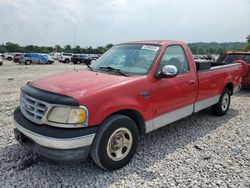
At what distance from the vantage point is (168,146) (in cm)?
409

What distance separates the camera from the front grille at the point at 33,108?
2887 millimetres

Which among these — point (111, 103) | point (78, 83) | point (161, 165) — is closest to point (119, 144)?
point (111, 103)

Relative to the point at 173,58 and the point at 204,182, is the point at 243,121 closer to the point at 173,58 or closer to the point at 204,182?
the point at 173,58

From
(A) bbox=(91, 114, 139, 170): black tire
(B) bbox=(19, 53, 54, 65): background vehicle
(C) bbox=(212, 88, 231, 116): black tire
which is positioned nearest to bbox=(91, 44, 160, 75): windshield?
(A) bbox=(91, 114, 139, 170): black tire

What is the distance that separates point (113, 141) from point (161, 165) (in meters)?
0.88

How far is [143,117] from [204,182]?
122 cm

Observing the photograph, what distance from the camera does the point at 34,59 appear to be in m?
32.2

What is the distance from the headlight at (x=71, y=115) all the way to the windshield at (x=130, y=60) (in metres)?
1.23

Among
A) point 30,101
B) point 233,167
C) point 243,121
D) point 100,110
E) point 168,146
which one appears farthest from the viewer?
point 243,121

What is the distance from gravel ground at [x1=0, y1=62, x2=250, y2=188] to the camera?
3.01 m

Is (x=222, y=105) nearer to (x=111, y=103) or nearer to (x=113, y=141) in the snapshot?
(x=113, y=141)

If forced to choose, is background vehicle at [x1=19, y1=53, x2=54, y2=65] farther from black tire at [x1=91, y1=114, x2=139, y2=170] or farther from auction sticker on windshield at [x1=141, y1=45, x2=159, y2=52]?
black tire at [x1=91, y1=114, x2=139, y2=170]

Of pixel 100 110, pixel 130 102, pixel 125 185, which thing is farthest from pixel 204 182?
pixel 100 110

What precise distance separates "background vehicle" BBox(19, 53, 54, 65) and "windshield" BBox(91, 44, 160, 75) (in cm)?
3022
